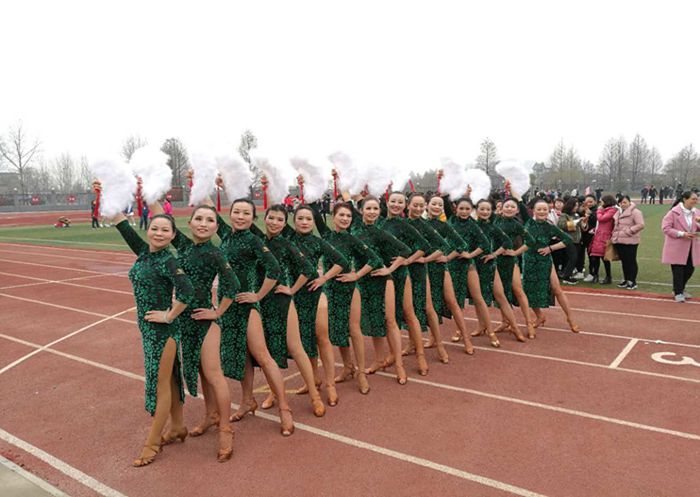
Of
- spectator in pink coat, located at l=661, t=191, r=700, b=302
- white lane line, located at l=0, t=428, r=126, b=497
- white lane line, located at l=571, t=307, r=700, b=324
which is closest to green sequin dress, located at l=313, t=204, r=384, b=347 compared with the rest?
white lane line, located at l=0, t=428, r=126, b=497

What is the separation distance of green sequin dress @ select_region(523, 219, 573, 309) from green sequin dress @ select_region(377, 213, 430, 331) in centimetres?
215

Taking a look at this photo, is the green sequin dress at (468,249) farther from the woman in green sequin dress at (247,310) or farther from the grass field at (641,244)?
the grass field at (641,244)

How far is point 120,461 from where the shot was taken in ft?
13.6

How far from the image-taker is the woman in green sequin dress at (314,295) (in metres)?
5.04

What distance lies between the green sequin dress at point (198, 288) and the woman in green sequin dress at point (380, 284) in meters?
1.93

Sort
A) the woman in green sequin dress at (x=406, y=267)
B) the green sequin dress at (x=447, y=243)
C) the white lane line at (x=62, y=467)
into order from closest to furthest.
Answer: the white lane line at (x=62, y=467), the woman in green sequin dress at (x=406, y=267), the green sequin dress at (x=447, y=243)

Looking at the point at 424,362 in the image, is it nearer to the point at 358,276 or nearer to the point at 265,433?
the point at 358,276

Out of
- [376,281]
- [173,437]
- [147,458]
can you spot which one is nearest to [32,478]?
[147,458]

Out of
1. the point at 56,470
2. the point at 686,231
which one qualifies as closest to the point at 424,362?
the point at 56,470

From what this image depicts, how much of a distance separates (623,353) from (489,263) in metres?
1.95

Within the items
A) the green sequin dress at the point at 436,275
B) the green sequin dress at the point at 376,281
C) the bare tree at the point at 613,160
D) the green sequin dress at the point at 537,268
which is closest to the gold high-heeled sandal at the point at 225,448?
the green sequin dress at the point at 376,281

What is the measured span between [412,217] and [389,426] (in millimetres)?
2596

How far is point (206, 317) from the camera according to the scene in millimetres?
4051

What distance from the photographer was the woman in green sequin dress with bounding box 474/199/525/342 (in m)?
7.14
